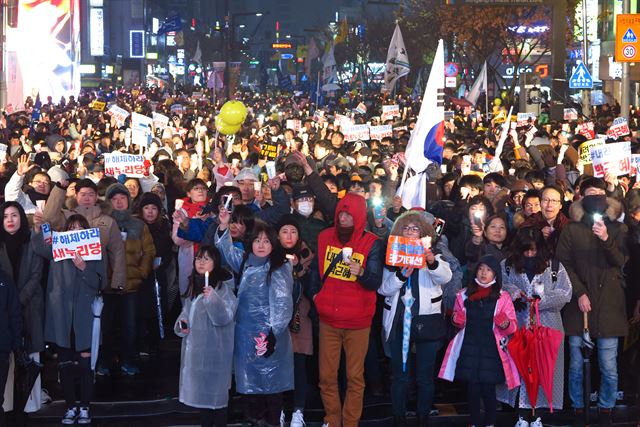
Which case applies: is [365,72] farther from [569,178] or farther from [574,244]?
[574,244]

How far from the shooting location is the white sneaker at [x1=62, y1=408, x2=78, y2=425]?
30.6 feet

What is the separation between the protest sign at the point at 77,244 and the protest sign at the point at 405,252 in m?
2.38

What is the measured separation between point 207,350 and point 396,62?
26.0m

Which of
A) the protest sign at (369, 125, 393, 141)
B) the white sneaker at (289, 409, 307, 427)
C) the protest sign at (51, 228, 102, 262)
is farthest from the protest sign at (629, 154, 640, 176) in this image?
the protest sign at (369, 125, 393, 141)

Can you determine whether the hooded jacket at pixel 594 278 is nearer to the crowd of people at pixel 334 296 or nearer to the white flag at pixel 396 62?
the crowd of people at pixel 334 296

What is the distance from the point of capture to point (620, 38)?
20562mm

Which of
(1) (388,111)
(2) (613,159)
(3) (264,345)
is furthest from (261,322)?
(1) (388,111)

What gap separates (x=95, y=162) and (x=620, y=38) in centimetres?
965

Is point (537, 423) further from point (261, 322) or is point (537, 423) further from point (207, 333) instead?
point (207, 333)

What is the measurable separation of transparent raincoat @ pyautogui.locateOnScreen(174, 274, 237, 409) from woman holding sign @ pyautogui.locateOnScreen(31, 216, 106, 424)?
1.04 meters

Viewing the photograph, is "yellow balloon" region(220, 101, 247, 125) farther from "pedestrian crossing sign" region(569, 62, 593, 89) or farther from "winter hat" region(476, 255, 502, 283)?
"winter hat" region(476, 255, 502, 283)

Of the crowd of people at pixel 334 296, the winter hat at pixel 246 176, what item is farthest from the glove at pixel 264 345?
the winter hat at pixel 246 176

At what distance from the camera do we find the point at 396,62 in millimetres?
34000

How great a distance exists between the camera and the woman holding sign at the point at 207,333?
28.4ft
